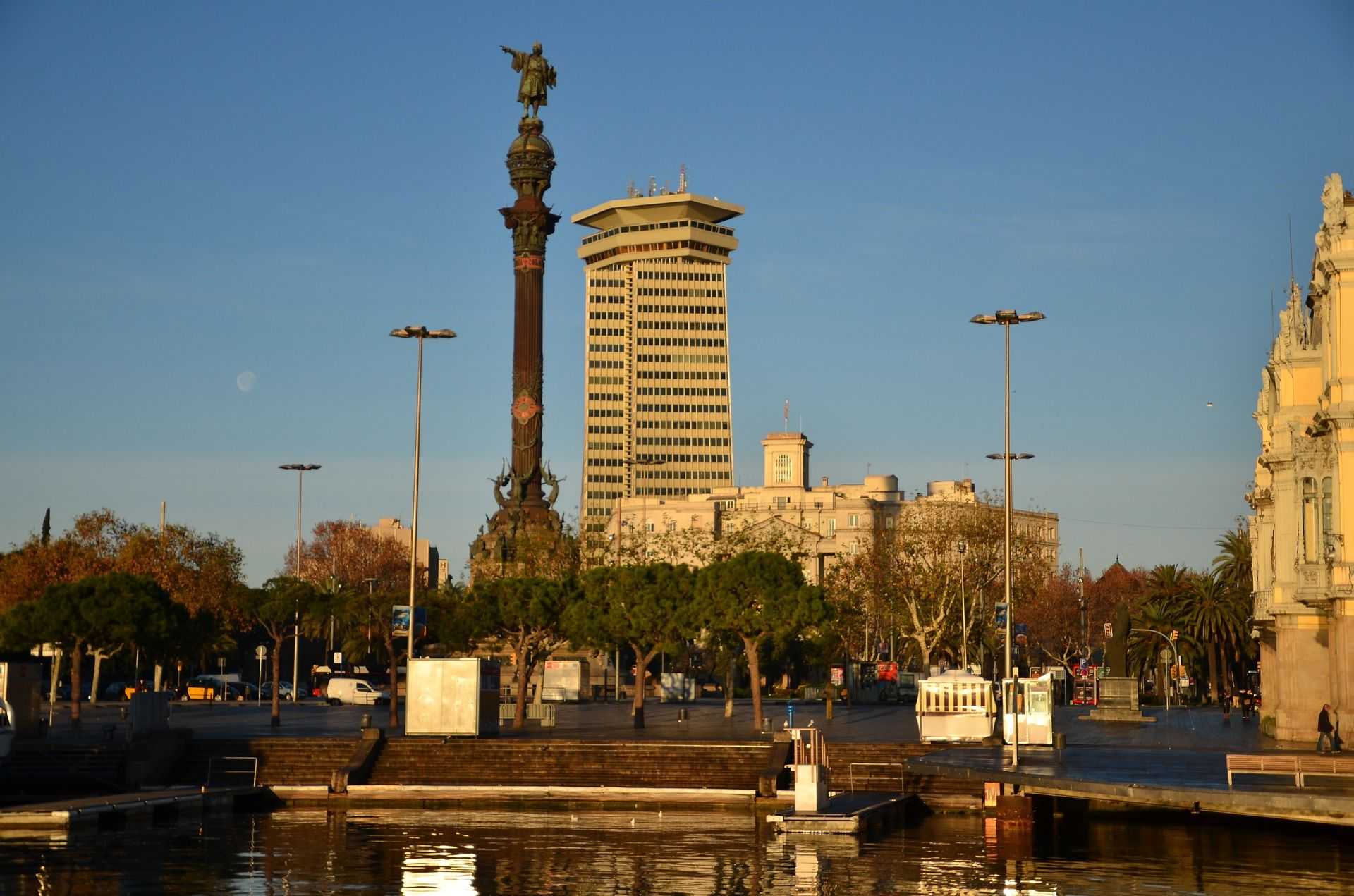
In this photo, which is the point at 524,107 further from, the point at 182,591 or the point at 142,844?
the point at 142,844

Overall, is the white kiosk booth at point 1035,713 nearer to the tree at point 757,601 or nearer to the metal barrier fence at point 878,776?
the metal barrier fence at point 878,776

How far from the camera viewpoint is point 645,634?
194 ft

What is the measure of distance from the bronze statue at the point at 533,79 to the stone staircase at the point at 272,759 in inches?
2421

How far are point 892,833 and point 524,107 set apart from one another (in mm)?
73459

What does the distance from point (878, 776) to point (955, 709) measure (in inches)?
210

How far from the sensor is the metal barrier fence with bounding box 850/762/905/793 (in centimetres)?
4219

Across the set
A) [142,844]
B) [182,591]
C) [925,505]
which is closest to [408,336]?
[142,844]

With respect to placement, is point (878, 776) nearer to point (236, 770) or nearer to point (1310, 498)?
point (1310, 498)

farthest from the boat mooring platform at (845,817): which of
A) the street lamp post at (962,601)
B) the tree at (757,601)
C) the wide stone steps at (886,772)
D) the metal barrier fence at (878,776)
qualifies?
the street lamp post at (962,601)

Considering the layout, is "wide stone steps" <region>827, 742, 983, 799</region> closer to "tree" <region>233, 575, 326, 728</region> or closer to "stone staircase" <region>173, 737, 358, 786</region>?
"stone staircase" <region>173, 737, 358, 786</region>

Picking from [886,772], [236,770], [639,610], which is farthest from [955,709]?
[236,770]

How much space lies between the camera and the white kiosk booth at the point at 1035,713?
43.8 m

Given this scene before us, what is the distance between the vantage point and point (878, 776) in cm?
4259

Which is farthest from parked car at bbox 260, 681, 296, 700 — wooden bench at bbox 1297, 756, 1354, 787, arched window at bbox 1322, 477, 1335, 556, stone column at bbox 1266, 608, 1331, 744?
wooden bench at bbox 1297, 756, 1354, 787
